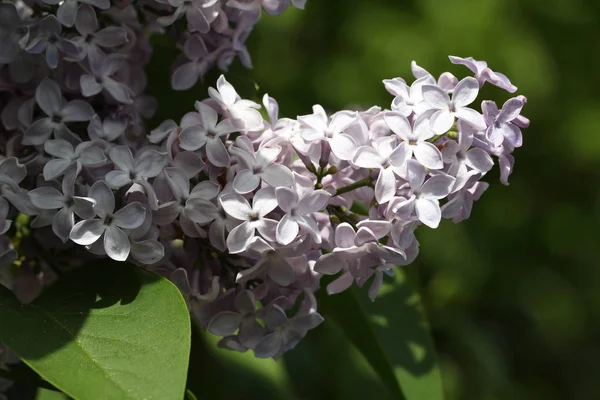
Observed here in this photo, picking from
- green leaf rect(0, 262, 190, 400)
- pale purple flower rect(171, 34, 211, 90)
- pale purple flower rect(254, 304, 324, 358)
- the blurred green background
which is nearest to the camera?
green leaf rect(0, 262, 190, 400)

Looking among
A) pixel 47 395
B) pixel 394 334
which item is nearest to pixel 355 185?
pixel 394 334

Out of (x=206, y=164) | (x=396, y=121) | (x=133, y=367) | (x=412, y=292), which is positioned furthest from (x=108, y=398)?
(x=412, y=292)

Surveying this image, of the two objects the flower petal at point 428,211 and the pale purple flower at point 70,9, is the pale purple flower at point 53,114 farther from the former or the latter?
the flower petal at point 428,211

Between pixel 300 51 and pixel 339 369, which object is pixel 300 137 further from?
pixel 300 51

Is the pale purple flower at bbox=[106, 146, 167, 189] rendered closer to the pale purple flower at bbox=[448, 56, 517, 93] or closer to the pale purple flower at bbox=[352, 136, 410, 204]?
the pale purple flower at bbox=[352, 136, 410, 204]

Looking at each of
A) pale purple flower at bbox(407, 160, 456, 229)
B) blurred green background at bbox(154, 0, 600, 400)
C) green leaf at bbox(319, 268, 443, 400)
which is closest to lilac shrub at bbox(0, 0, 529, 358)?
pale purple flower at bbox(407, 160, 456, 229)

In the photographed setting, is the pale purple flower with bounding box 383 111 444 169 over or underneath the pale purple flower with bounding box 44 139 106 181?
over
